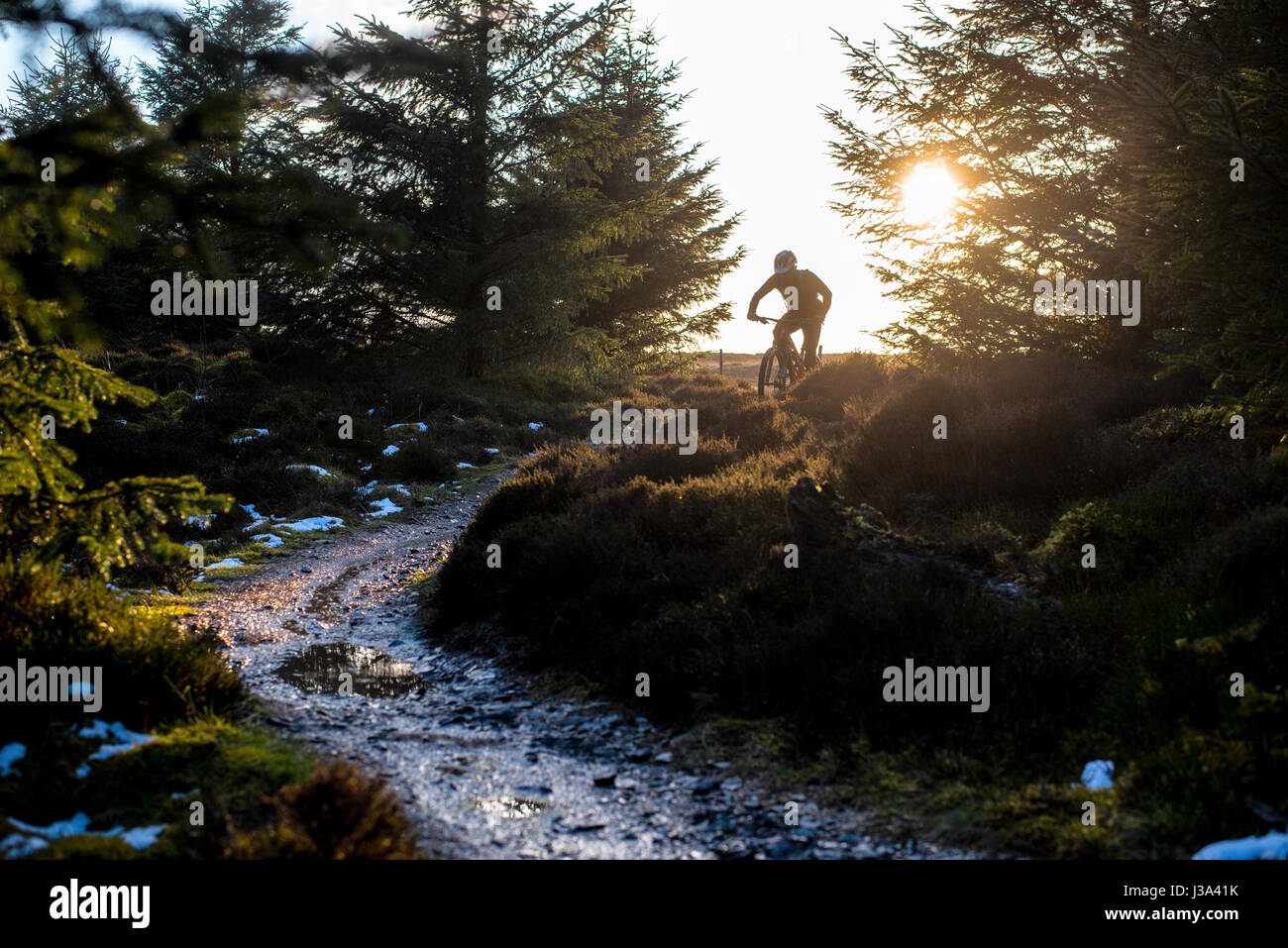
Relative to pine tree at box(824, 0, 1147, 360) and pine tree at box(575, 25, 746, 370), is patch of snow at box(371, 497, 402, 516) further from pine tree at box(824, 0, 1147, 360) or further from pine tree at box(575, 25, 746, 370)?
pine tree at box(575, 25, 746, 370)

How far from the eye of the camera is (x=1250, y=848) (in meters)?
3.09

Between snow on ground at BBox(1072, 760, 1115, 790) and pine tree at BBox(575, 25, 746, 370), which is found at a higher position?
pine tree at BBox(575, 25, 746, 370)

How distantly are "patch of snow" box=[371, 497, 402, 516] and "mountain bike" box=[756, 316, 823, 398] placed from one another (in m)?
7.33

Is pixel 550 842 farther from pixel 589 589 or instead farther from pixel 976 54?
pixel 976 54

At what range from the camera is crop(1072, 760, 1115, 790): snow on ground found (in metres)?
3.86

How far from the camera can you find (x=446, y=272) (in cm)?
2170

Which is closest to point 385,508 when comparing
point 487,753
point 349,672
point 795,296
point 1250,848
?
point 349,672

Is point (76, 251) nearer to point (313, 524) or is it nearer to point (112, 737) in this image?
point (112, 737)

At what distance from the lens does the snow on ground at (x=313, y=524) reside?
11.7m

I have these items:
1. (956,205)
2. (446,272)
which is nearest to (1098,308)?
(956,205)

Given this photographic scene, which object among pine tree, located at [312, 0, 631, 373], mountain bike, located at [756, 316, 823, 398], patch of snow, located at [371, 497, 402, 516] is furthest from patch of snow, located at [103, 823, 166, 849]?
pine tree, located at [312, 0, 631, 373]

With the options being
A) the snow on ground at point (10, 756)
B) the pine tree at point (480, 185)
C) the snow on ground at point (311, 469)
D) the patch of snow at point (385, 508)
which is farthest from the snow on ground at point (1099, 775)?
the pine tree at point (480, 185)

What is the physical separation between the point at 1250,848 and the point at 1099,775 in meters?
0.84
